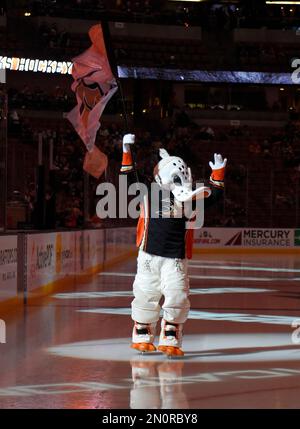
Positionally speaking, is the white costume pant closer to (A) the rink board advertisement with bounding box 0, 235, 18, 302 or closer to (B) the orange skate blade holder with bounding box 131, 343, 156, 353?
(B) the orange skate blade holder with bounding box 131, 343, 156, 353

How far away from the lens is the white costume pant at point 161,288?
29.3ft

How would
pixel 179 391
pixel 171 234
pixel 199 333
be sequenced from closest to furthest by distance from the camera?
pixel 179 391
pixel 171 234
pixel 199 333

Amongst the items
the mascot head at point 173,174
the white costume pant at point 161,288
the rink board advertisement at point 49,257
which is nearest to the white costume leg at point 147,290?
the white costume pant at point 161,288

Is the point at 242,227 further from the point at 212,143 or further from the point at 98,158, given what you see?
the point at 98,158

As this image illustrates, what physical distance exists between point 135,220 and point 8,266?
17043 millimetres

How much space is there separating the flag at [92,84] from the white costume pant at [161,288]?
2.15m

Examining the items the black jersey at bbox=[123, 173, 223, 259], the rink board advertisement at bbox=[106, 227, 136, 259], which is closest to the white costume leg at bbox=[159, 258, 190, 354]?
the black jersey at bbox=[123, 173, 223, 259]

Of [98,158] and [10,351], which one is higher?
[98,158]

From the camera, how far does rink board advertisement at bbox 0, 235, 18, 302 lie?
12.5 metres

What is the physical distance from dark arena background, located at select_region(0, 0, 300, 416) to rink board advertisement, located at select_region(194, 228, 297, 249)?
0.06m

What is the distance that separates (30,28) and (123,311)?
74.3 ft
